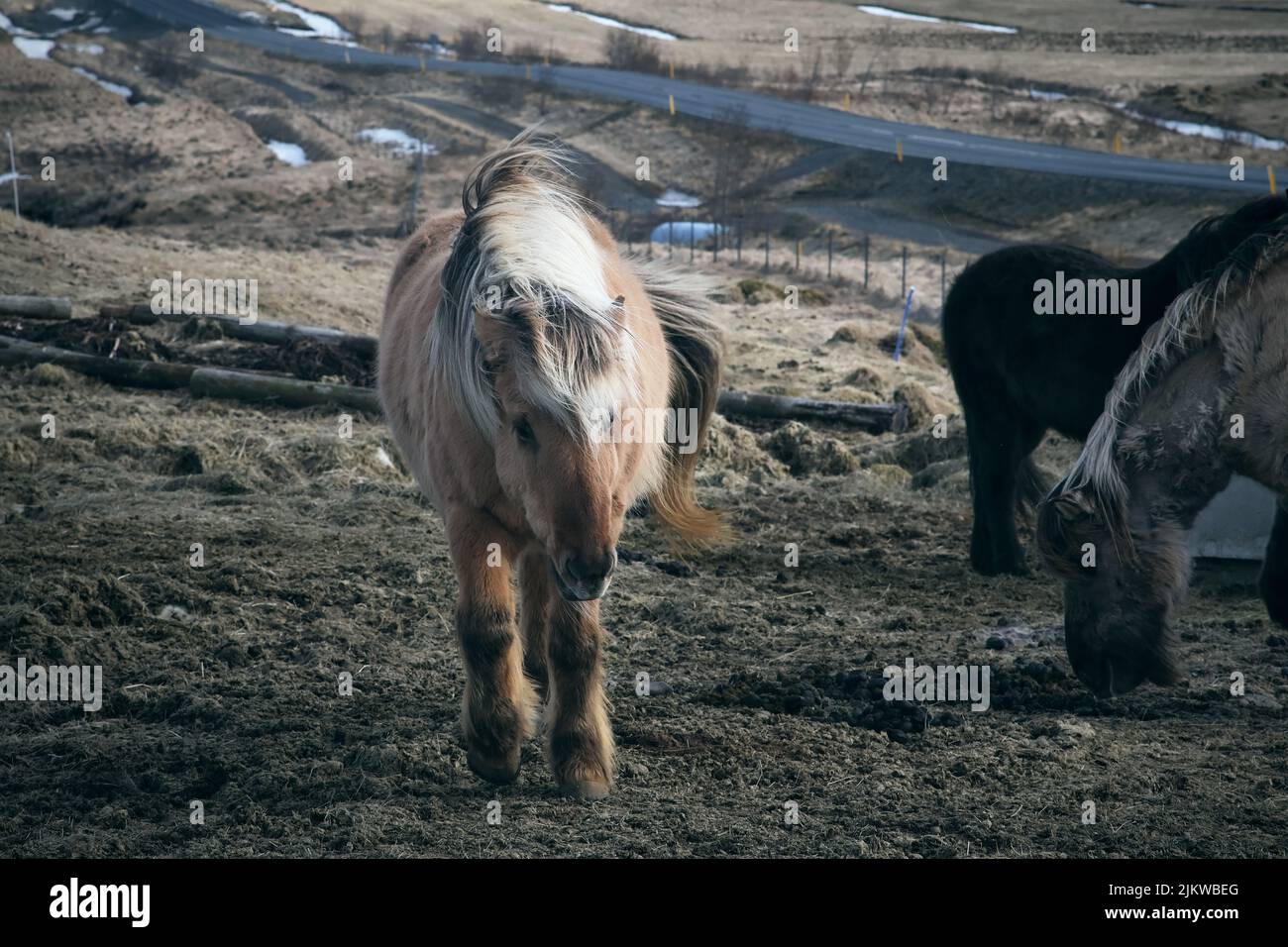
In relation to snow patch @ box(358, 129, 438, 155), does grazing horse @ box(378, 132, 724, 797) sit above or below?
below

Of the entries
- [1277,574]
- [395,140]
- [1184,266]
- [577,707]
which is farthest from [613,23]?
[577,707]

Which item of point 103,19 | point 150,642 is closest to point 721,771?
point 150,642

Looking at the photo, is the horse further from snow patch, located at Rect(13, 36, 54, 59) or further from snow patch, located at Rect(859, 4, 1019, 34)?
snow patch, located at Rect(859, 4, 1019, 34)

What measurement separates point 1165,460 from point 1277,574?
1.16m

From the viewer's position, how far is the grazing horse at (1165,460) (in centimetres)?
470

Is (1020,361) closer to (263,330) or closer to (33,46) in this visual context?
(263,330)

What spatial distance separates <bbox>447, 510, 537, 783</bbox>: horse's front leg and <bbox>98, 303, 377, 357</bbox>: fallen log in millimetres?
7356

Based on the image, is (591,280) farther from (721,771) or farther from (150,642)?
(150,642)

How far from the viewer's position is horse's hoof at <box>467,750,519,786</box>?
4711mm

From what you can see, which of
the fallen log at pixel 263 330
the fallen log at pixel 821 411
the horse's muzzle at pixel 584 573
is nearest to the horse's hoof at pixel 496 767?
the horse's muzzle at pixel 584 573
